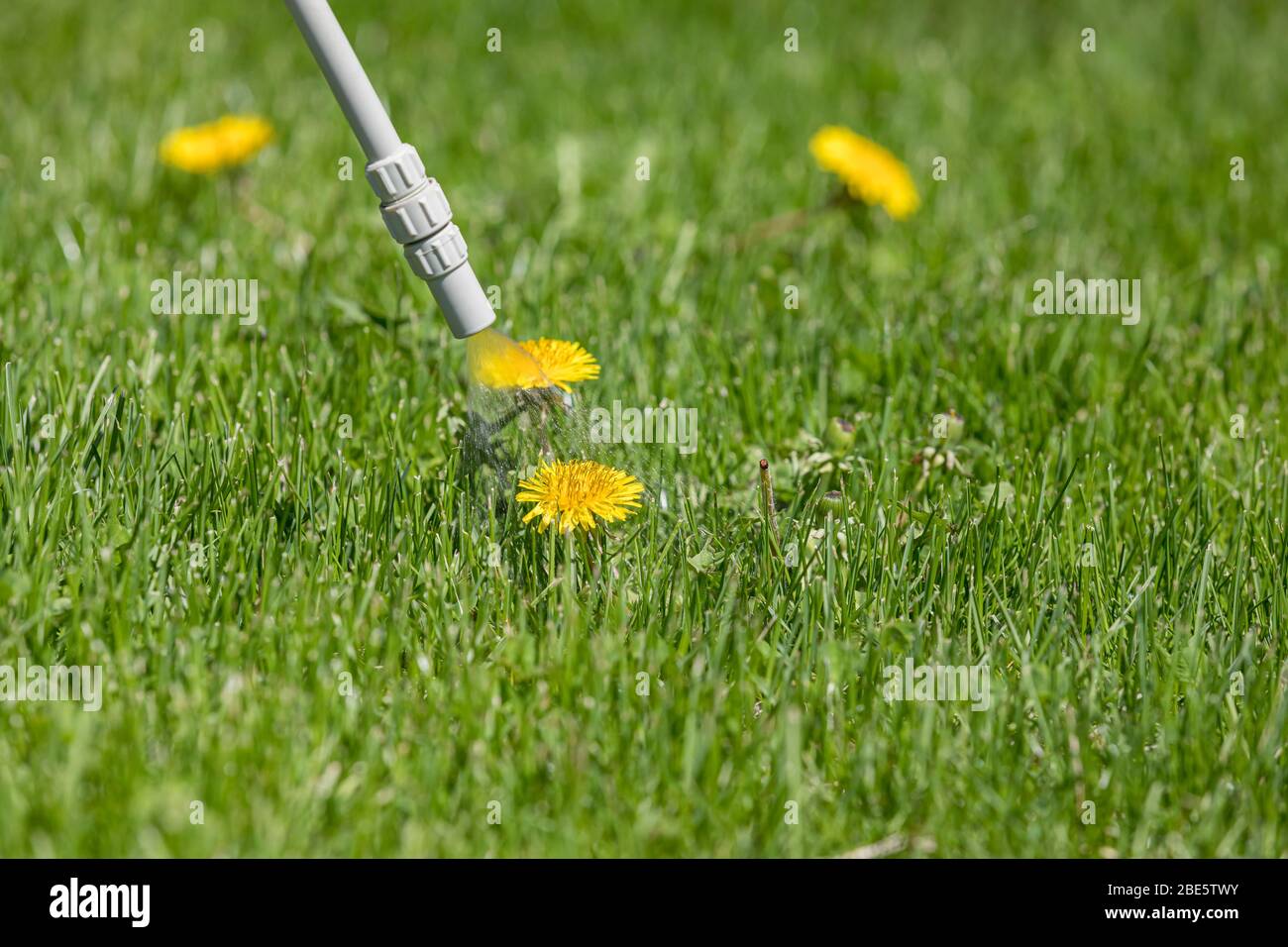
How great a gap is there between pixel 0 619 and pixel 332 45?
1146 mm

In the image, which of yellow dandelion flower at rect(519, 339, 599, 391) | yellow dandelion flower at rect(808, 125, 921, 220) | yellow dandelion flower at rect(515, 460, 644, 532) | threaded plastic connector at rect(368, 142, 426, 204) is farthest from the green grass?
threaded plastic connector at rect(368, 142, 426, 204)

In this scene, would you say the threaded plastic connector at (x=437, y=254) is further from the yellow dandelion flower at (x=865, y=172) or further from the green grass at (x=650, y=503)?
the yellow dandelion flower at (x=865, y=172)

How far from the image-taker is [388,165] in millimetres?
2301

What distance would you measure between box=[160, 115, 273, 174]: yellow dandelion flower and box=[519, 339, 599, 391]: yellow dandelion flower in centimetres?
189

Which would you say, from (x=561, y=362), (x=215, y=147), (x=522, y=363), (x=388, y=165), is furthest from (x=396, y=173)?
(x=215, y=147)

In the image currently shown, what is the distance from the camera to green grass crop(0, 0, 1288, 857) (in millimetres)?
2152

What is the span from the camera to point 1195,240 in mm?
4484

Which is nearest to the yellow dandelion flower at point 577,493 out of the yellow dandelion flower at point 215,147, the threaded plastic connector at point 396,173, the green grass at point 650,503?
the green grass at point 650,503

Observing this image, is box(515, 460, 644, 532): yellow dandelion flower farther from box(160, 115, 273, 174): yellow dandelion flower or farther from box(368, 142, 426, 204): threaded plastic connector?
box(160, 115, 273, 174): yellow dandelion flower

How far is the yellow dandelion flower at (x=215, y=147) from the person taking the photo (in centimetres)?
419

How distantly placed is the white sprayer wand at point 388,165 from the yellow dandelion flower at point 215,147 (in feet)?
6.57
